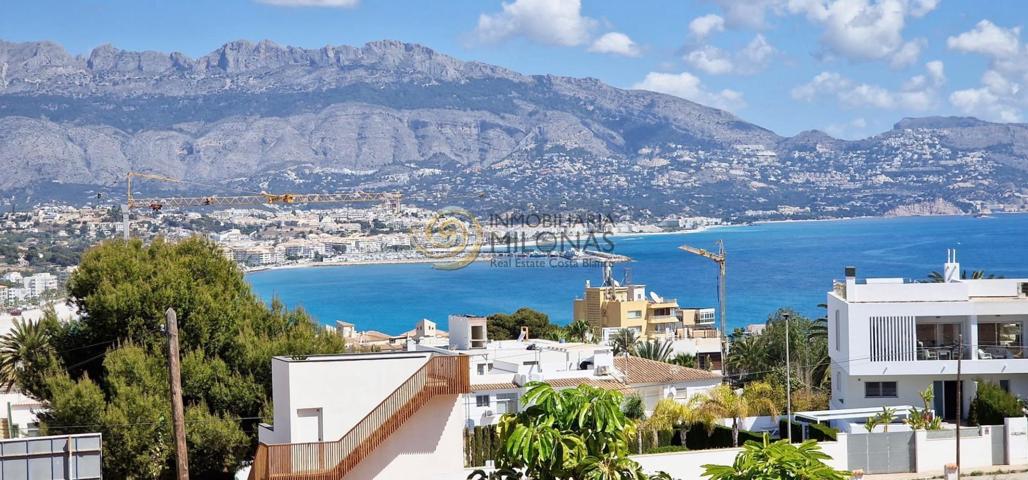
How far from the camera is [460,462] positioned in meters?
19.5

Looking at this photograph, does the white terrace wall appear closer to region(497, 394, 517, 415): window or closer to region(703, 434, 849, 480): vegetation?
region(497, 394, 517, 415): window

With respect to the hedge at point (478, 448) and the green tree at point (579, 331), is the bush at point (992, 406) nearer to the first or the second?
the hedge at point (478, 448)

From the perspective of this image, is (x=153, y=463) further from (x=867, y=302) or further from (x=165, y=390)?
(x=867, y=302)

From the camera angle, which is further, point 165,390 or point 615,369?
point 615,369

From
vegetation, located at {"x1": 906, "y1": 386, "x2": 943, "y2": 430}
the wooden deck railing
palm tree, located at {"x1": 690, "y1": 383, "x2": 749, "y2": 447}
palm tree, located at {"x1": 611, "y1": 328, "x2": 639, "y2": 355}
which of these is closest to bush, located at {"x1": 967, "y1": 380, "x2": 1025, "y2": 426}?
vegetation, located at {"x1": 906, "y1": 386, "x2": 943, "y2": 430}

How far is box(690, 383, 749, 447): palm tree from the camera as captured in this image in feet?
86.7

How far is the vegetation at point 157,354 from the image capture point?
74.7 ft

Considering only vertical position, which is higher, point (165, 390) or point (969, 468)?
point (165, 390)

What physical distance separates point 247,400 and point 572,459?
1133 cm

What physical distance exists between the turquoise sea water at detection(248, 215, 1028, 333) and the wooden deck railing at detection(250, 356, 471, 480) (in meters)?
81.8

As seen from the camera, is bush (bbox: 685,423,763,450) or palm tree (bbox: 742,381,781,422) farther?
palm tree (bbox: 742,381,781,422)

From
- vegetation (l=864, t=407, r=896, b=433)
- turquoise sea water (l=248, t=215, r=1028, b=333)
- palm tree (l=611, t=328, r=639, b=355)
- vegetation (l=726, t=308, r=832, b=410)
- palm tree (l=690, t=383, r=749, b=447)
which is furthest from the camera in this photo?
turquoise sea water (l=248, t=215, r=1028, b=333)

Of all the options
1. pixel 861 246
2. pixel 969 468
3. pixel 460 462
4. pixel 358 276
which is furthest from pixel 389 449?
pixel 861 246

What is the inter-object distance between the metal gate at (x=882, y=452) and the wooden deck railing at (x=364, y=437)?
8307 mm
